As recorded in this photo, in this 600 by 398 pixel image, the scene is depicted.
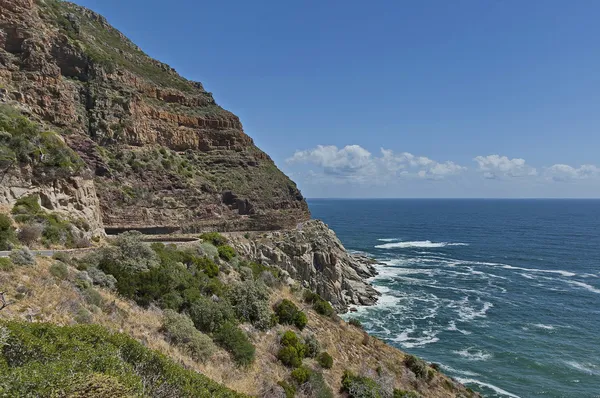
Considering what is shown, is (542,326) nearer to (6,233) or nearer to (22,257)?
(22,257)

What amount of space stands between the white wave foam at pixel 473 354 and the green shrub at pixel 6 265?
32.8 meters

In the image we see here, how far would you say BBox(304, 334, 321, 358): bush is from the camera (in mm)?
18078

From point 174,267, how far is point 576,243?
96561 millimetres

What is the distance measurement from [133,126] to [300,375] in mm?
41234

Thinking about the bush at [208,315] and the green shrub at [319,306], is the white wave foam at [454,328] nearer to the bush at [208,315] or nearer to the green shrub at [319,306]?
the green shrub at [319,306]

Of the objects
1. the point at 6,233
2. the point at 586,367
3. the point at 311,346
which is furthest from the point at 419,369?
the point at 6,233


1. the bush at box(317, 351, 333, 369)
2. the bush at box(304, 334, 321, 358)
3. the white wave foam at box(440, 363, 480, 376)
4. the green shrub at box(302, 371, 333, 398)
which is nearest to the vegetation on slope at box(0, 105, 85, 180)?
the bush at box(304, 334, 321, 358)

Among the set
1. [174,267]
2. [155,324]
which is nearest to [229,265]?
[174,267]

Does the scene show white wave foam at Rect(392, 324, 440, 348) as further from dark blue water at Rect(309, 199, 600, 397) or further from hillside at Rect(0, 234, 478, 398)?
hillside at Rect(0, 234, 478, 398)

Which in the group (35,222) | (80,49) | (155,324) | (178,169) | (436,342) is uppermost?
(80,49)

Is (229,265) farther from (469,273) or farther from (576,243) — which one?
(576,243)

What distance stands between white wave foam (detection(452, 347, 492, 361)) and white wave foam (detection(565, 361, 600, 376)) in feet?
20.0

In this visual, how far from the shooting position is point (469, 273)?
60.1m

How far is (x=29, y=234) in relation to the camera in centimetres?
1805
